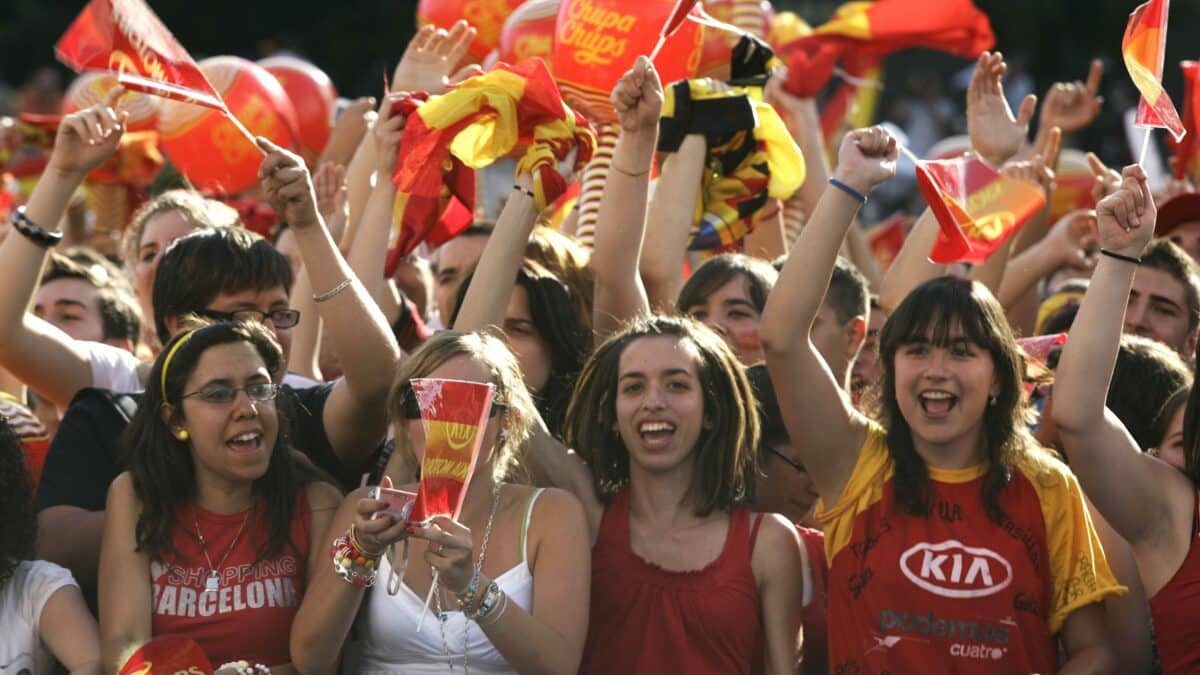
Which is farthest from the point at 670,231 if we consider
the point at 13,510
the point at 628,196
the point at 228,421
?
the point at 13,510

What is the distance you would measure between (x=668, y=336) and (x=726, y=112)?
3.56ft

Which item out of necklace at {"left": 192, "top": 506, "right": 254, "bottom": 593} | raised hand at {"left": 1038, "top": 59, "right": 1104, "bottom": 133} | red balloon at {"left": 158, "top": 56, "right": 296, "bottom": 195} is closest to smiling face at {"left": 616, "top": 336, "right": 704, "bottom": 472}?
necklace at {"left": 192, "top": 506, "right": 254, "bottom": 593}

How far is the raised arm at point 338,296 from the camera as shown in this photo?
12.8 feet

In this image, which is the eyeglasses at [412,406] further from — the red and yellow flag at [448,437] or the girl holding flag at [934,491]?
the girl holding flag at [934,491]

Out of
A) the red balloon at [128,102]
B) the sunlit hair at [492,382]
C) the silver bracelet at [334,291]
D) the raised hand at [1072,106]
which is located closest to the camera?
the sunlit hair at [492,382]

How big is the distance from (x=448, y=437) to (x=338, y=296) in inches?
26.2

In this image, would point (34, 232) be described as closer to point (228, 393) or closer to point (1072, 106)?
point (228, 393)

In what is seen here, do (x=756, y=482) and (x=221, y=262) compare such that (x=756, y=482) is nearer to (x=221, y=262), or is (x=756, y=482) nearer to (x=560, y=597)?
(x=560, y=597)

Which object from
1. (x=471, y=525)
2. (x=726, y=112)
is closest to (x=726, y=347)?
(x=471, y=525)

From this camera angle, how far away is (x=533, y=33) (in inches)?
218

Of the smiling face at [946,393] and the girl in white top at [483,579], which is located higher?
the smiling face at [946,393]

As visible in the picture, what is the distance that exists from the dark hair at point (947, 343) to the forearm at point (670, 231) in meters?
1.01

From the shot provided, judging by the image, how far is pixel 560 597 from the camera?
3.64 metres

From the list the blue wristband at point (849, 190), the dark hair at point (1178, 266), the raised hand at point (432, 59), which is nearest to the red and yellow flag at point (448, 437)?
the blue wristband at point (849, 190)
